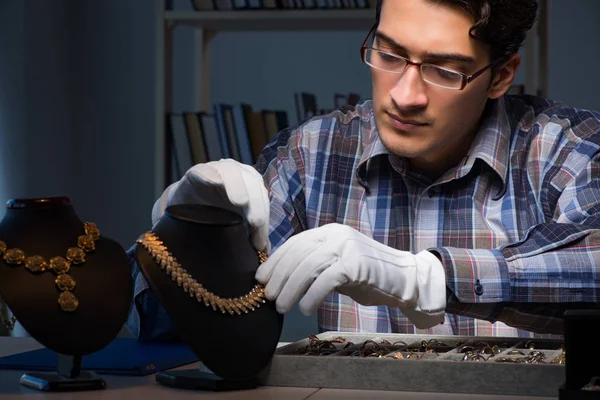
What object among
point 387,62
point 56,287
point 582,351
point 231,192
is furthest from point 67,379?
point 387,62

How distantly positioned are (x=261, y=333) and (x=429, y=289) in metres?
0.26

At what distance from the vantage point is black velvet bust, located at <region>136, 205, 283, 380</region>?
2.99 ft

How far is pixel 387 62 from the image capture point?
1.48 meters

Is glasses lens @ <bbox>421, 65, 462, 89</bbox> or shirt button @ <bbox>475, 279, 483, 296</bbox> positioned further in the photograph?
glasses lens @ <bbox>421, 65, 462, 89</bbox>

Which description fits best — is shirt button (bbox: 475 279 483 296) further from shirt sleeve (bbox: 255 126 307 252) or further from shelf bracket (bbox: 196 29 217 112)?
shelf bracket (bbox: 196 29 217 112)

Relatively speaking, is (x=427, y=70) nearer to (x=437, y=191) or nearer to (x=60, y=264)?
(x=437, y=191)

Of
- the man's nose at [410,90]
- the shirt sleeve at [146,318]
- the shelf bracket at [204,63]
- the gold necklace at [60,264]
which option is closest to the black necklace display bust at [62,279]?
the gold necklace at [60,264]

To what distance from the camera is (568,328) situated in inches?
32.8

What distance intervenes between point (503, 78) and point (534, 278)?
0.47 metres

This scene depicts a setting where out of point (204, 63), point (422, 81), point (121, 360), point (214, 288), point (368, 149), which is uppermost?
point (204, 63)

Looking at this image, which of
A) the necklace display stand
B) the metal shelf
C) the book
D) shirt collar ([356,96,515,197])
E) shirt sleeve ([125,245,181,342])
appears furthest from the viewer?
the metal shelf

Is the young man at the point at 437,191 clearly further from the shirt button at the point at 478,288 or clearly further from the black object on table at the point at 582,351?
the black object on table at the point at 582,351

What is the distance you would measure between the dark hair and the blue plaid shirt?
13 cm

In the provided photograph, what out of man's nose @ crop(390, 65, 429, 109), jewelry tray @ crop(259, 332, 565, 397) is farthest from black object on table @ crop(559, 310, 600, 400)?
man's nose @ crop(390, 65, 429, 109)
